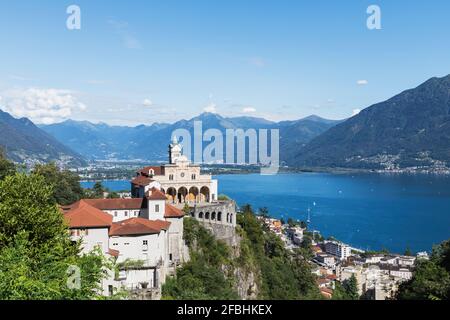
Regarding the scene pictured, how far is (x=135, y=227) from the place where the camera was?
20641 millimetres

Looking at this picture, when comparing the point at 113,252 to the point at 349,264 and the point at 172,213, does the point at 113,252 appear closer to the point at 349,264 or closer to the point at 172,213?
the point at 172,213

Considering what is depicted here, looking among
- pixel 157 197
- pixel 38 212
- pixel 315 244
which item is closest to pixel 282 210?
pixel 315 244

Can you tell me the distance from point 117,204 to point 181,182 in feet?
26.1

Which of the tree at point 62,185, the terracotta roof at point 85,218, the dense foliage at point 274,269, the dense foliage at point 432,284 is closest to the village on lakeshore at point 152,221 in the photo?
the terracotta roof at point 85,218

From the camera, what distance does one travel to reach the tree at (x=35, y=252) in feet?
31.0

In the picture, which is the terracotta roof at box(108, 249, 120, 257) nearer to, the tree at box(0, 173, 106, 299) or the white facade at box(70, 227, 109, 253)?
the white facade at box(70, 227, 109, 253)

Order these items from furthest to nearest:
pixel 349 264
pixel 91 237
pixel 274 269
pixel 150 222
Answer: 1. pixel 349 264
2. pixel 274 269
3. pixel 150 222
4. pixel 91 237

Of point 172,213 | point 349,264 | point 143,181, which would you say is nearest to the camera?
point 172,213

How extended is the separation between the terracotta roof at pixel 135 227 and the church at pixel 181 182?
29.6 ft

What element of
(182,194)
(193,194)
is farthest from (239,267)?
(182,194)

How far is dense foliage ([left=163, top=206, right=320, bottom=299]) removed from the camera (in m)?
22.3

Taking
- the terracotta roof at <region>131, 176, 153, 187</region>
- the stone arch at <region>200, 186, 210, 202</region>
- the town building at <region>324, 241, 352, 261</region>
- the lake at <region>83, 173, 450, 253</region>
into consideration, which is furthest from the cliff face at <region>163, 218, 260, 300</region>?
the lake at <region>83, 173, 450, 253</region>

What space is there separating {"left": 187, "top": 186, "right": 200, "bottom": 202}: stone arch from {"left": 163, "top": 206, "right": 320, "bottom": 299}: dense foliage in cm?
374
